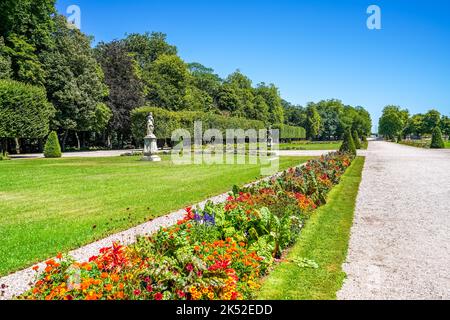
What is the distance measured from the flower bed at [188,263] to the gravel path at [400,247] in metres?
1.20

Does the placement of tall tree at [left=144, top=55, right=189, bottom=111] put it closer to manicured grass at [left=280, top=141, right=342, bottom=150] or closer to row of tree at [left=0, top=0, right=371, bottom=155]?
row of tree at [left=0, top=0, right=371, bottom=155]

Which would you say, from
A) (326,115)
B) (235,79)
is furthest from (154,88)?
(326,115)

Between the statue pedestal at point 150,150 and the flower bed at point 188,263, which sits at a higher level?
the statue pedestal at point 150,150

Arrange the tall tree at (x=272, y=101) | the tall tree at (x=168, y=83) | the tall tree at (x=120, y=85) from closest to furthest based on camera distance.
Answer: the tall tree at (x=120, y=85), the tall tree at (x=168, y=83), the tall tree at (x=272, y=101)

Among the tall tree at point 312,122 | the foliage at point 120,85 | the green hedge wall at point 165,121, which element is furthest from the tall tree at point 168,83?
the tall tree at point 312,122

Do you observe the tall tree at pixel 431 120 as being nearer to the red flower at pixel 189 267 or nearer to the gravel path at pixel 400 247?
the gravel path at pixel 400 247

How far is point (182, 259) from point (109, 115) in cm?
4200

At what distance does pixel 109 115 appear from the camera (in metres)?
43.8

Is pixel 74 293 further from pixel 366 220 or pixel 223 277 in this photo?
pixel 366 220

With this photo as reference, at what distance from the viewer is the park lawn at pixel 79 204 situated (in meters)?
6.76

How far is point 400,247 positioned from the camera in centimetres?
657

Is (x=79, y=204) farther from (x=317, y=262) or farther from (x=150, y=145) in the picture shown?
(x=150, y=145)

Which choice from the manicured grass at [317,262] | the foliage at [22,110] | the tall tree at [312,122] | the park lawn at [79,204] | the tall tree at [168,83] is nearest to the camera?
the manicured grass at [317,262]

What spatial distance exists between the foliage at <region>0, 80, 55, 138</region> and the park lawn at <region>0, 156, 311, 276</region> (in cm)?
1618
